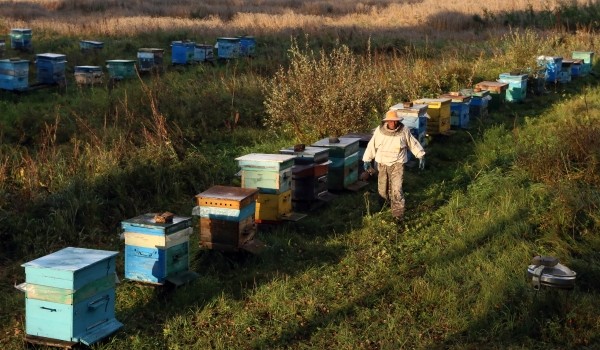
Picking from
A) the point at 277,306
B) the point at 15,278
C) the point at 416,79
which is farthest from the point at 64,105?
the point at 277,306

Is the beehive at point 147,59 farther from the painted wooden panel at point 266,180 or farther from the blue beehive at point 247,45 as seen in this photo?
the painted wooden panel at point 266,180

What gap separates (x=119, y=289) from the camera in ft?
21.7

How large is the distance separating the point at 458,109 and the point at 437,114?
0.86 m

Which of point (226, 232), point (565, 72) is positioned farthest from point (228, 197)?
point (565, 72)

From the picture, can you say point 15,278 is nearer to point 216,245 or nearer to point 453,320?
point 216,245

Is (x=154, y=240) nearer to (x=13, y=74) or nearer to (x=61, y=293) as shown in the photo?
(x=61, y=293)

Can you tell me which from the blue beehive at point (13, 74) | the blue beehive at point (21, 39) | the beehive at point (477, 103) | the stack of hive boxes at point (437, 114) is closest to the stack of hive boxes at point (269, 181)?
the stack of hive boxes at point (437, 114)

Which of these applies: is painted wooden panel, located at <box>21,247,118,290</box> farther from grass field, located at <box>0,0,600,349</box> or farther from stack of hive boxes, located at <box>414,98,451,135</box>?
stack of hive boxes, located at <box>414,98,451,135</box>

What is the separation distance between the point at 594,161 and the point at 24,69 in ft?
37.7

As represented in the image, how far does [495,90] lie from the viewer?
46.6ft

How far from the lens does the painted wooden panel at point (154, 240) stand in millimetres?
6242

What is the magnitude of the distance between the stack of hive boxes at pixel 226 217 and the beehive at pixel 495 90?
26.8 feet

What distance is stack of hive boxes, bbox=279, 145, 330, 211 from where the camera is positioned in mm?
8508

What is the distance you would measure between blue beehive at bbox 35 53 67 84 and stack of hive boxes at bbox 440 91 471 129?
865cm
